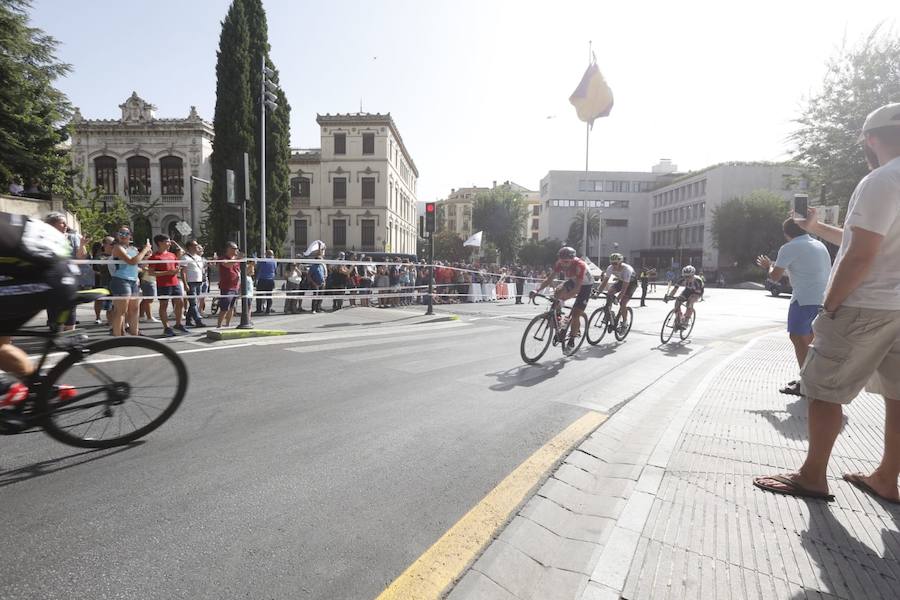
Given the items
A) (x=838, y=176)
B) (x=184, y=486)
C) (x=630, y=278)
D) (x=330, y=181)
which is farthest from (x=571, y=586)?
(x=330, y=181)

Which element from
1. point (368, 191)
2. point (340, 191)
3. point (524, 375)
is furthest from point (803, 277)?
point (340, 191)

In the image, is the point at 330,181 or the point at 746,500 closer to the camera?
the point at 746,500

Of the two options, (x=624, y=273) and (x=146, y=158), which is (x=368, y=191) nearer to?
(x=146, y=158)

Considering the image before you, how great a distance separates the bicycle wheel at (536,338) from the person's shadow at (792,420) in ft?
9.56

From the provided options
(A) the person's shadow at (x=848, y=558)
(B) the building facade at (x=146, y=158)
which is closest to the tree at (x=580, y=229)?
(B) the building facade at (x=146, y=158)

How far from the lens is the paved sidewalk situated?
1890 mm

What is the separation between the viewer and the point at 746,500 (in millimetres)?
2580

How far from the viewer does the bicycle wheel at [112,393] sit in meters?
3.01

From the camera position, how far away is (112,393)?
10.5ft

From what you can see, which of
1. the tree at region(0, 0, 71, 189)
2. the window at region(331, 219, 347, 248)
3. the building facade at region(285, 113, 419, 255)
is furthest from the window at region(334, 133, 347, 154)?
the tree at region(0, 0, 71, 189)

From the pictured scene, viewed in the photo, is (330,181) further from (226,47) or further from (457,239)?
(457,239)

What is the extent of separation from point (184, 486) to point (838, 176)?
777 inches

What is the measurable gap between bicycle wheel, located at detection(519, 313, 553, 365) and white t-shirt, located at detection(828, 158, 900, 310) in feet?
14.4

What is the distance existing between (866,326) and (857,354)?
15 cm
